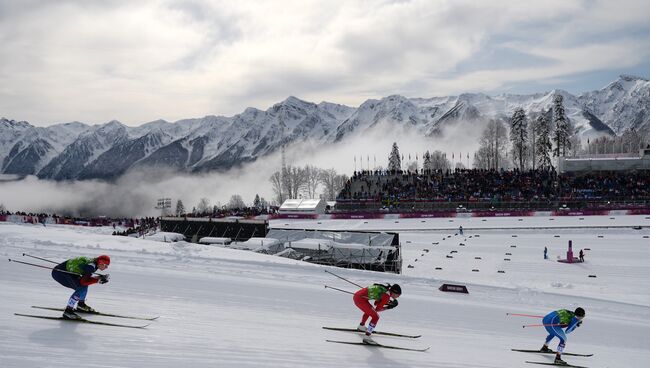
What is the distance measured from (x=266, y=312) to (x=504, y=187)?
50746 mm

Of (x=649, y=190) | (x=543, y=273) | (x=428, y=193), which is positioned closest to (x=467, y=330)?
(x=543, y=273)

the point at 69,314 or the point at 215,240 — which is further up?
the point at 69,314

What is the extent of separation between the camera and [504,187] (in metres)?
57.0

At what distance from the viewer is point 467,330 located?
40.9ft

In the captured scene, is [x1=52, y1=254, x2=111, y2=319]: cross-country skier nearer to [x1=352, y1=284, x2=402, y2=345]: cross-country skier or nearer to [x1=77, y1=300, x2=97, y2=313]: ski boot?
[x1=77, y1=300, x2=97, y2=313]: ski boot

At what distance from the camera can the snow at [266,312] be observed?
8.34 m

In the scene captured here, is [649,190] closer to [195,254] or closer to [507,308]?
[507,308]

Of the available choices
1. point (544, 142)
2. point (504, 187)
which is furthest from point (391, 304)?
point (544, 142)

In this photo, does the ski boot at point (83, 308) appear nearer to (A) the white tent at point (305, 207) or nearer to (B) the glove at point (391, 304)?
(B) the glove at point (391, 304)

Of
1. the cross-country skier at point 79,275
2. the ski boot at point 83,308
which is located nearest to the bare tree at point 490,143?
the ski boot at point 83,308

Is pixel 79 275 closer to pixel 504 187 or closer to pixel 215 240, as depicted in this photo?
pixel 215 240

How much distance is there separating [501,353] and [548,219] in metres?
40.1

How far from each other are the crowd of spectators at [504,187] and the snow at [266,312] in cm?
2930

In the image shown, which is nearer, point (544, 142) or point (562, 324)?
point (562, 324)
